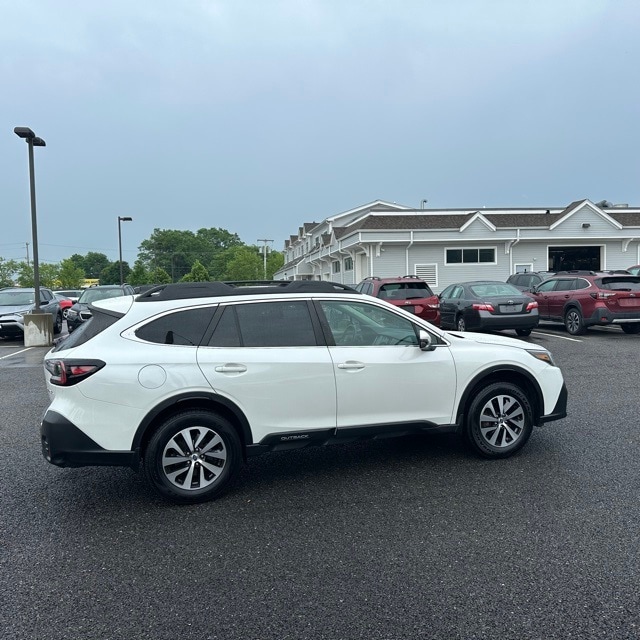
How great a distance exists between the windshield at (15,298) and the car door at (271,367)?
15614 millimetres

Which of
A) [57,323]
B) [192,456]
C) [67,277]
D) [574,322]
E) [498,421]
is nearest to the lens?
[192,456]

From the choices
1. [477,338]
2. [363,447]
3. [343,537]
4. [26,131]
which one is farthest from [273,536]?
[26,131]

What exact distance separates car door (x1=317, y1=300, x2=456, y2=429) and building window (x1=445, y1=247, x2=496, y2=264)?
25.0m

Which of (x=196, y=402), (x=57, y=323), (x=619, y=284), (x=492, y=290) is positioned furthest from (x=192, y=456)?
(x=57, y=323)

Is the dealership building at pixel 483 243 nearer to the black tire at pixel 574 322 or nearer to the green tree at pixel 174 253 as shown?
the black tire at pixel 574 322

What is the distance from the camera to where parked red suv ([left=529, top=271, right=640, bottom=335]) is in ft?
44.9

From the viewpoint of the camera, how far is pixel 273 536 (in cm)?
373

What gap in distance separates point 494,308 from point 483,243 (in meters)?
16.5

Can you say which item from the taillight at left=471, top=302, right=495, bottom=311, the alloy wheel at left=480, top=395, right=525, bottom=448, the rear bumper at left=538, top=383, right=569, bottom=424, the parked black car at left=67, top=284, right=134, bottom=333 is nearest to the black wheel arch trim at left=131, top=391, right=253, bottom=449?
the alloy wheel at left=480, top=395, right=525, bottom=448

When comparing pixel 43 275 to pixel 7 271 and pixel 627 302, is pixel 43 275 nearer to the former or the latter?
pixel 7 271

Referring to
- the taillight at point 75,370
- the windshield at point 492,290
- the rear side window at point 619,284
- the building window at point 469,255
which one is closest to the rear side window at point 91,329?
the taillight at point 75,370

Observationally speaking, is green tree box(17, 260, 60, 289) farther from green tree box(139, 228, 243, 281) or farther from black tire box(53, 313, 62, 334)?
black tire box(53, 313, 62, 334)

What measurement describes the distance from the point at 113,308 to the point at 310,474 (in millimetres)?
2159

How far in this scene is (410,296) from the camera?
1340 centimetres
